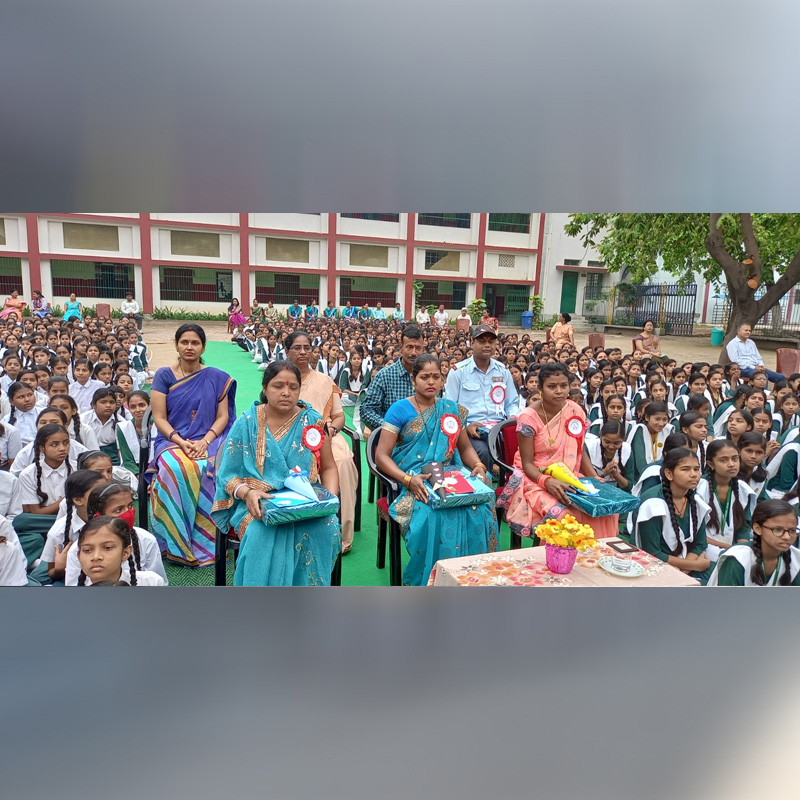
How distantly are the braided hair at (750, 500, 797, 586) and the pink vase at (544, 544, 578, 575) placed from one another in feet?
2.44

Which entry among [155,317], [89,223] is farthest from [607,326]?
[89,223]

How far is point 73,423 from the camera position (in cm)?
422

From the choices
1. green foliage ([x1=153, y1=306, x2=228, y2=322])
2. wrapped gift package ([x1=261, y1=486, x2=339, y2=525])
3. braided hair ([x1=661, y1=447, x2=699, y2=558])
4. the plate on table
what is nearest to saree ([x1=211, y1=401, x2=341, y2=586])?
wrapped gift package ([x1=261, y1=486, x2=339, y2=525])

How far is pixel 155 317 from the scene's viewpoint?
2228cm

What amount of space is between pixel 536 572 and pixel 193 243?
892 inches

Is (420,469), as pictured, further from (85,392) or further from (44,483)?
(85,392)

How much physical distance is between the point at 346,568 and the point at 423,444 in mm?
889

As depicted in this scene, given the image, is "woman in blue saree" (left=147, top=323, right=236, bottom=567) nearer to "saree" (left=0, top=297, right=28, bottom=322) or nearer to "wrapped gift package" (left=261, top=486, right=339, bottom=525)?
"wrapped gift package" (left=261, top=486, right=339, bottom=525)

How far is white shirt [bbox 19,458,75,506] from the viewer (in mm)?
3477

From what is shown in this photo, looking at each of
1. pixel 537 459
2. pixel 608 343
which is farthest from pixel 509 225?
pixel 537 459

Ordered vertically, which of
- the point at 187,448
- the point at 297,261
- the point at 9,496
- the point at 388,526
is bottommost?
the point at 388,526

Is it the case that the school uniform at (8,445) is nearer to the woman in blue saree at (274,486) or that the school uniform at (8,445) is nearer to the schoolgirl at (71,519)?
the schoolgirl at (71,519)

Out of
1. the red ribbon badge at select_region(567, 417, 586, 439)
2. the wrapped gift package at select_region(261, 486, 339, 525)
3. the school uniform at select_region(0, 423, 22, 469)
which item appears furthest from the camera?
the school uniform at select_region(0, 423, 22, 469)

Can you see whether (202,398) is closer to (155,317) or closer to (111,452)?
(111,452)
